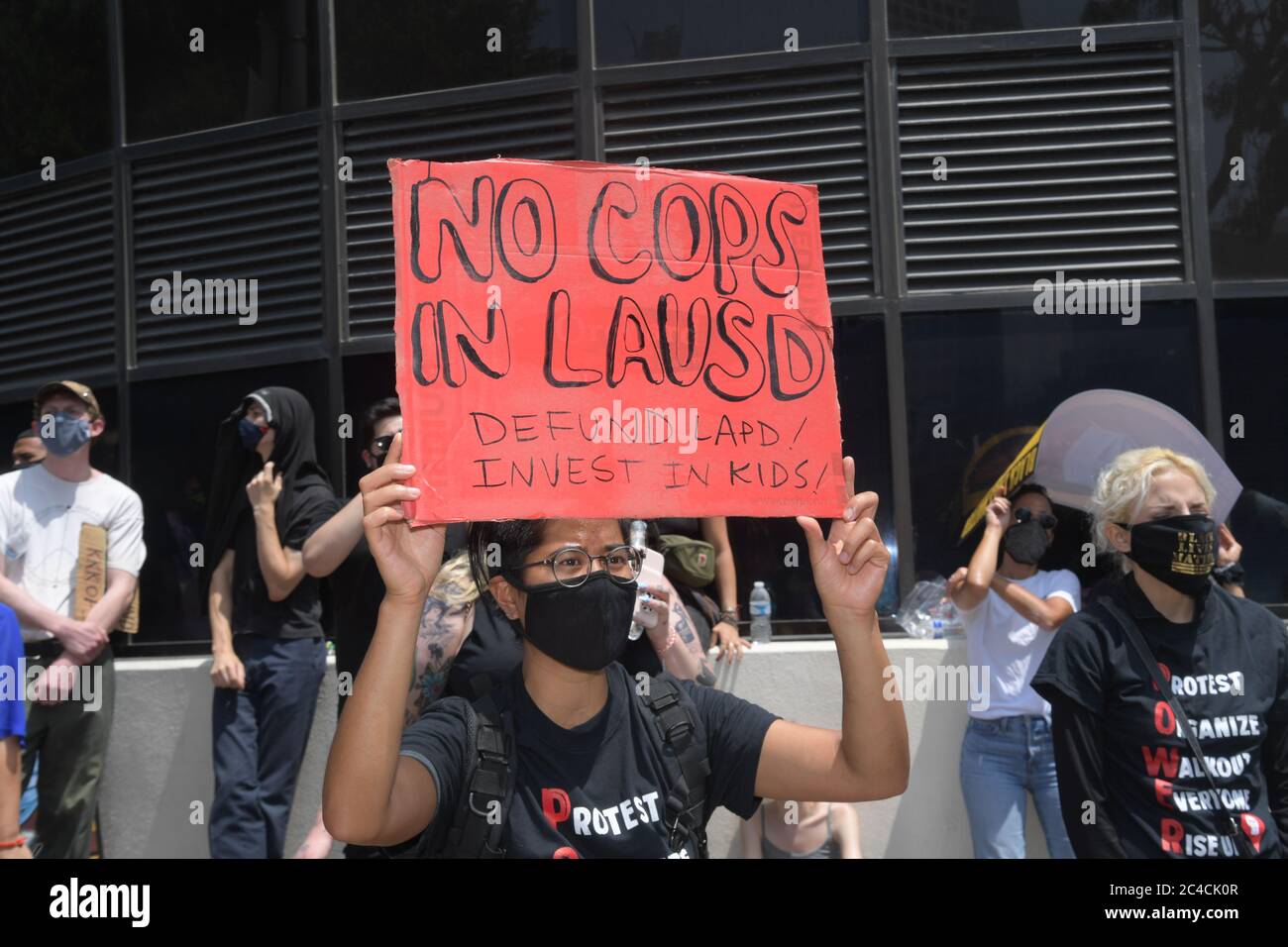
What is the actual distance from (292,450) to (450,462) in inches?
131

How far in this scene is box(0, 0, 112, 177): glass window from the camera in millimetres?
7320

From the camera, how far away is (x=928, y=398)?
20.3ft

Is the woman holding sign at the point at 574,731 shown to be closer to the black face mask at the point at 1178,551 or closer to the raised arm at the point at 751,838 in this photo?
the black face mask at the point at 1178,551

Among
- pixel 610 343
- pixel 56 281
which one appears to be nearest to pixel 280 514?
pixel 56 281

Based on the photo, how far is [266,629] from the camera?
5.66m

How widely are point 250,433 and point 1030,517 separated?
3.38 m

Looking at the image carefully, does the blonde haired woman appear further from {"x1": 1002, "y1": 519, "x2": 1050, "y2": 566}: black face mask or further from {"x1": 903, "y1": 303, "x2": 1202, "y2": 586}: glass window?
{"x1": 903, "y1": 303, "x2": 1202, "y2": 586}: glass window

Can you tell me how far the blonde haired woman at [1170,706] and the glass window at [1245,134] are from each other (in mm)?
3012

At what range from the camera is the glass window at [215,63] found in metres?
6.86

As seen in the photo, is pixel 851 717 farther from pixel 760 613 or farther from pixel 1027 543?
pixel 760 613

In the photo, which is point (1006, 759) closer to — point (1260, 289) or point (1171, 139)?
point (1260, 289)

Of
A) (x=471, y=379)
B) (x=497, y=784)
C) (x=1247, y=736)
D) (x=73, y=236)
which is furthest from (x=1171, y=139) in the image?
(x=73, y=236)

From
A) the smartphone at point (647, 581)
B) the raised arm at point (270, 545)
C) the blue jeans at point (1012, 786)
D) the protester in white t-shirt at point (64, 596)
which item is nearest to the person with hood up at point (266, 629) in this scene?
the raised arm at point (270, 545)

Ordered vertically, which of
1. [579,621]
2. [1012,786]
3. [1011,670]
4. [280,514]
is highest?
[280,514]
